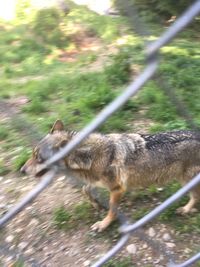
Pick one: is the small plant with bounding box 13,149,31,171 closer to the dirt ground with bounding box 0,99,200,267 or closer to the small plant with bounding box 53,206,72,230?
the dirt ground with bounding box 0,99,200,267

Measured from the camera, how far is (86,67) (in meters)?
7.37

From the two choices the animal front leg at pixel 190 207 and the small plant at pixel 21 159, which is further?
the small plant at pixel 21 159

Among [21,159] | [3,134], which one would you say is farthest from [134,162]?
[3,134]

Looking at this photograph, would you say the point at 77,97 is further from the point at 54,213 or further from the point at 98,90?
the point at 54,213

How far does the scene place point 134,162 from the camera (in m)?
3.58

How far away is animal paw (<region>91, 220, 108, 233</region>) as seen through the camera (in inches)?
138

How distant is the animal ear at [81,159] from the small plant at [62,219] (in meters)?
0.55

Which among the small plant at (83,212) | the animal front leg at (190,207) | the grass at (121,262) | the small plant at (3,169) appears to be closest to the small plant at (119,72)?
the small plant at (3,169)

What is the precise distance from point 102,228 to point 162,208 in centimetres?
223

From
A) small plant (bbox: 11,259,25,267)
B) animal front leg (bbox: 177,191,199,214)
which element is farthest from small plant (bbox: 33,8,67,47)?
small plant (bbox: 11,259,25,267)

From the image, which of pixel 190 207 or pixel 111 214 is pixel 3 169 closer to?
pixel 111 214

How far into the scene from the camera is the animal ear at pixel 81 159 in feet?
10.7

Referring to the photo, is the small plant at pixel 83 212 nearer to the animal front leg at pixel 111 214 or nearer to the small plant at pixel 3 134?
the animal front leg at pixel 111 214

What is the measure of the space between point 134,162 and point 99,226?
0.58 m
